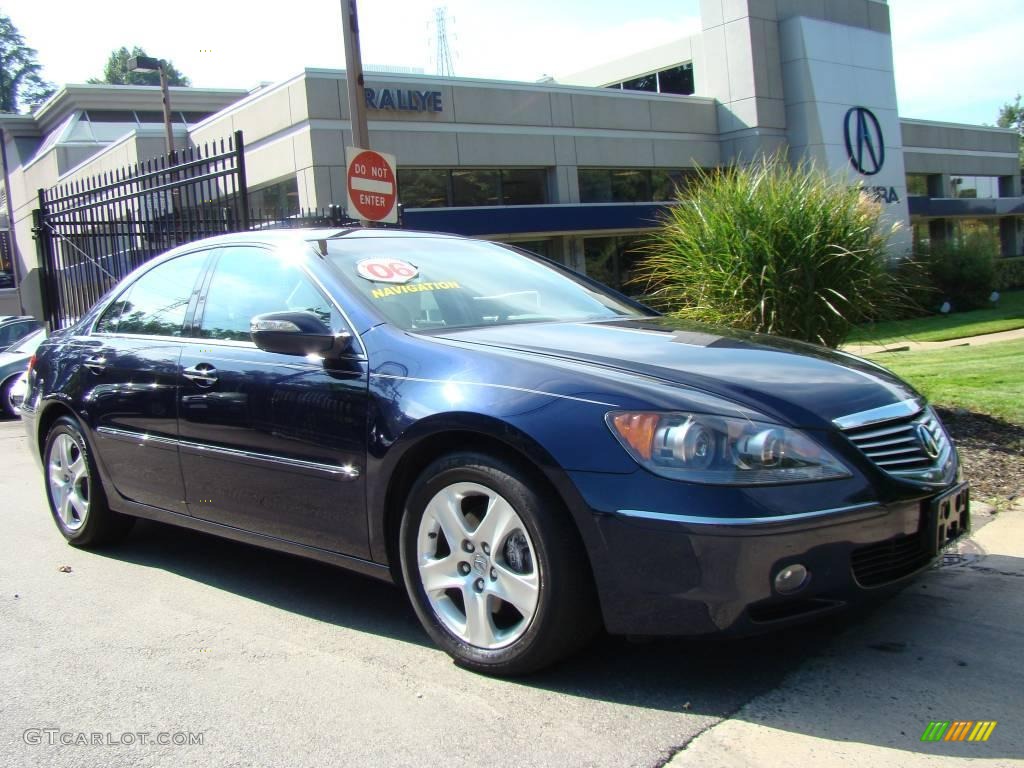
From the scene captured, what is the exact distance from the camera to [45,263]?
36.7 feet

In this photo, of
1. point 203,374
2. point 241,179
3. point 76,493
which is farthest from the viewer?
point 241,179

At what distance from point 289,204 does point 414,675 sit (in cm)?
1964

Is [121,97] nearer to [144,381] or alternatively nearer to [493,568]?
[144,381]

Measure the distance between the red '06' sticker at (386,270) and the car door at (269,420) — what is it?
0.23m

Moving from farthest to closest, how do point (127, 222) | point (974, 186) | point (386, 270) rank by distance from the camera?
point (974, 186)
point (127, 222)
point (386, 270)

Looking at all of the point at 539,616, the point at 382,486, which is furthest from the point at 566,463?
the point at 382,486

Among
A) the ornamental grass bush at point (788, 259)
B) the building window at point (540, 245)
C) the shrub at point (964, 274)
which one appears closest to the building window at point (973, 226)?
the shrub at point (964, 274)

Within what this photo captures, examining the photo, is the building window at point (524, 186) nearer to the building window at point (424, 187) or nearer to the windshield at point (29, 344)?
the building window at point (424, 187)

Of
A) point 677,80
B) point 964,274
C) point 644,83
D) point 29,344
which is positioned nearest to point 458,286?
point 29,344

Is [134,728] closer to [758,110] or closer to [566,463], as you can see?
[566,463]

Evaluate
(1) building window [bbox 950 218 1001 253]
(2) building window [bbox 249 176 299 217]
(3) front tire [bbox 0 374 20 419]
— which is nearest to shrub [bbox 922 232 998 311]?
(1) building window [bbox 950 218 1001 253]

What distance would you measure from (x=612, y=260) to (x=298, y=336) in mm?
23662

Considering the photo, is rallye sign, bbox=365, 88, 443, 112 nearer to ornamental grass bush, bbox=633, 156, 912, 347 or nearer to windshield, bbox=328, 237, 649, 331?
ornamental grass bush, bbox=633, 156, 912, 347

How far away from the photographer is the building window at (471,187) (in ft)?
74.3
